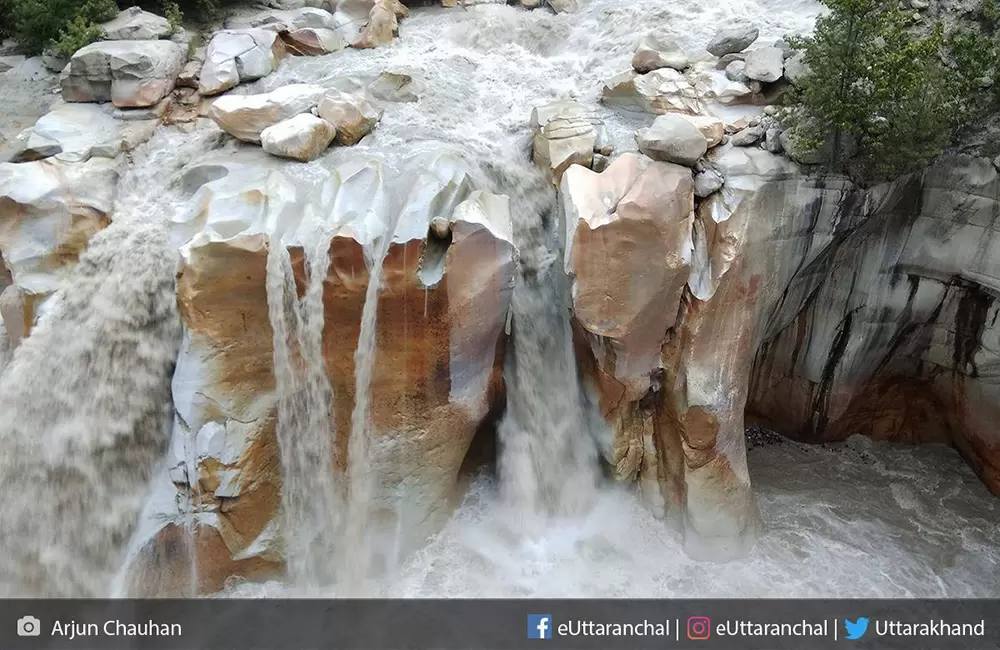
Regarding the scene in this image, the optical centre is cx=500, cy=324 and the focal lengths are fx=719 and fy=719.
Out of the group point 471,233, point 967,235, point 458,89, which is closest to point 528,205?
point 471,233

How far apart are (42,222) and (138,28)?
320cm

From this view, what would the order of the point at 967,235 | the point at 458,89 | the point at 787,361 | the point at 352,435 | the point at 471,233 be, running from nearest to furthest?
1. the point at 471,233
2. the point at 352,435
3. the point at 967,235
4. the point at 787,361
5. the point at 458,89

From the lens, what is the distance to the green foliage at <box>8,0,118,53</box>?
8164 millimetres

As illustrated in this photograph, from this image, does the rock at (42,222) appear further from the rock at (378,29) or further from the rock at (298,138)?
the rock at (378,29)

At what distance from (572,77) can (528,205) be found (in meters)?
2.47

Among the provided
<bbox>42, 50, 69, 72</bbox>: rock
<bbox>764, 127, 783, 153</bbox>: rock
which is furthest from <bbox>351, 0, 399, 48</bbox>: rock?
<bbox>764, 127, 783, 153</bbox>: rock

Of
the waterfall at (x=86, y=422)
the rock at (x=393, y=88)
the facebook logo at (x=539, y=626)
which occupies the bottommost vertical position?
the facebook logo at (x=539, y=626)

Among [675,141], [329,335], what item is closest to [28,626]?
[329,335]

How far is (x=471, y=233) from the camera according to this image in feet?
18.3

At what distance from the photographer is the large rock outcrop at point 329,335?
5.59 metres

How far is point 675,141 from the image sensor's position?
590cm

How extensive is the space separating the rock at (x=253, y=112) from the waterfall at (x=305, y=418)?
179 cm

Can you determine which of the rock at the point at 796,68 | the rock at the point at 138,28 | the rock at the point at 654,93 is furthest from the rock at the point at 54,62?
the rock at the point at 796,68

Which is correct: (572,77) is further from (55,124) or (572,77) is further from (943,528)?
(943,528)
